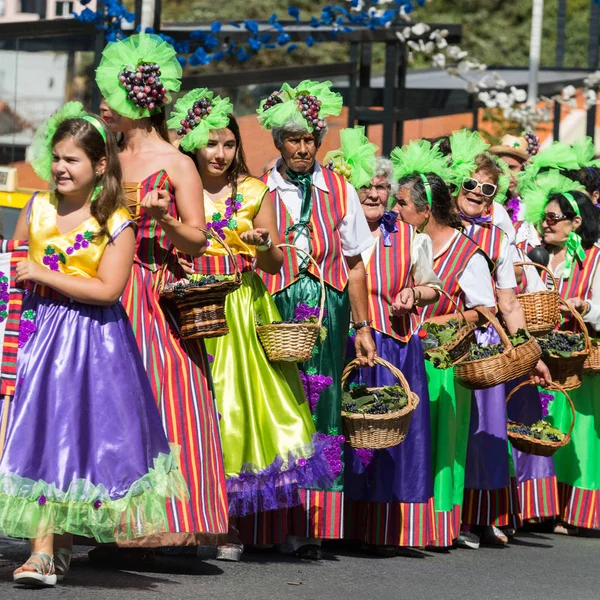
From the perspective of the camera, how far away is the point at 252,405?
21.3ft

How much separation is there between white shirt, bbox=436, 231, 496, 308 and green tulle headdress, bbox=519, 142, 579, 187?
1.72m

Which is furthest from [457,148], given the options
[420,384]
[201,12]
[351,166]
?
[201,12]

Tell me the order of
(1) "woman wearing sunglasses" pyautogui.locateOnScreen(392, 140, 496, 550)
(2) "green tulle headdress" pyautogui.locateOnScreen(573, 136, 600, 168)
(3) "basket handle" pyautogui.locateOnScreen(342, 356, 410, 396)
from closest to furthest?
(3) "basket handle" pyautogui.locateOnScreen(342, 356, 410, 396), (1) "woman wearing sunglasses" pyautogui.locateOnScreen(392, 140, 496, 550), (2) "green tulle headdress" pyautogui.locateOnScreen(573, 136, 600, 168)

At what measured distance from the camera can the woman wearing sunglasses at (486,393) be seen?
790cm

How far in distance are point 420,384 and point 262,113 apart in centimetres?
154

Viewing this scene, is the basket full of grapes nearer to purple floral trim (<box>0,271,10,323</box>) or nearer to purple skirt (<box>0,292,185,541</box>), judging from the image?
purple skirt (<box>0,292,185,541</box>)

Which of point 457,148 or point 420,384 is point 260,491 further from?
point 457,148

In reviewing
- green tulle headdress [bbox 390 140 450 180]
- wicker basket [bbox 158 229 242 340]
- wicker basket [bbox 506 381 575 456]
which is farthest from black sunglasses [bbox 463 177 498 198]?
wicker basket [bbox 158 229 242 340]

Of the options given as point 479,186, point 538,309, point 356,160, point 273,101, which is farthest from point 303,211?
point 538,309

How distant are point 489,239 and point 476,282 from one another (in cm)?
34

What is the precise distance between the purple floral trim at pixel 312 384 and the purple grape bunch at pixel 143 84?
155 centimetres

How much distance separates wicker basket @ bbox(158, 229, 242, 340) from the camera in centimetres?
586

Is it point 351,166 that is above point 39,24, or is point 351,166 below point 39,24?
below

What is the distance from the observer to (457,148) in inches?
326
